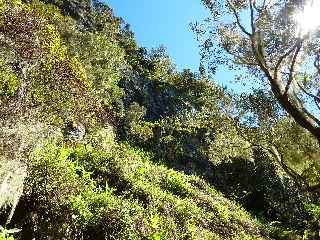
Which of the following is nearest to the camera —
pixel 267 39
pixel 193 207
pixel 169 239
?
pixel 169 239

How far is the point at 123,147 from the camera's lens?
26.8m

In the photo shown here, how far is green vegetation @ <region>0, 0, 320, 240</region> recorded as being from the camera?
38.8 feet

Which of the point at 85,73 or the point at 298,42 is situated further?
the point at 85,73

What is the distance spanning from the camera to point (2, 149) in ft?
31.4

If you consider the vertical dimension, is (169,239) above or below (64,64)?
Result: below

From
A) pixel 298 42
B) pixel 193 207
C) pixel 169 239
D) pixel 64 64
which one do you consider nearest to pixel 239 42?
pixel 298 42

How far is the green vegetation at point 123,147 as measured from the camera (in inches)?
465

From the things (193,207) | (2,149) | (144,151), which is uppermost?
(144,151)

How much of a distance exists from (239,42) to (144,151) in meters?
14.4

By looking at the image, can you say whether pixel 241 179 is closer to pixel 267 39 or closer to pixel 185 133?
pixel 185 133

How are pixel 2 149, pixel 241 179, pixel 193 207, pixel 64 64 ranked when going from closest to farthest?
pixel 2 149 → pixel 193 207 → pixel 64 64 → pixel 241 179

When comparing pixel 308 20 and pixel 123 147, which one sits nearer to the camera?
pixel 308 20

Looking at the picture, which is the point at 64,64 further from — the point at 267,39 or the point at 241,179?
the point at 241,179

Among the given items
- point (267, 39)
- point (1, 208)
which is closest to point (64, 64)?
point (267, 39)
